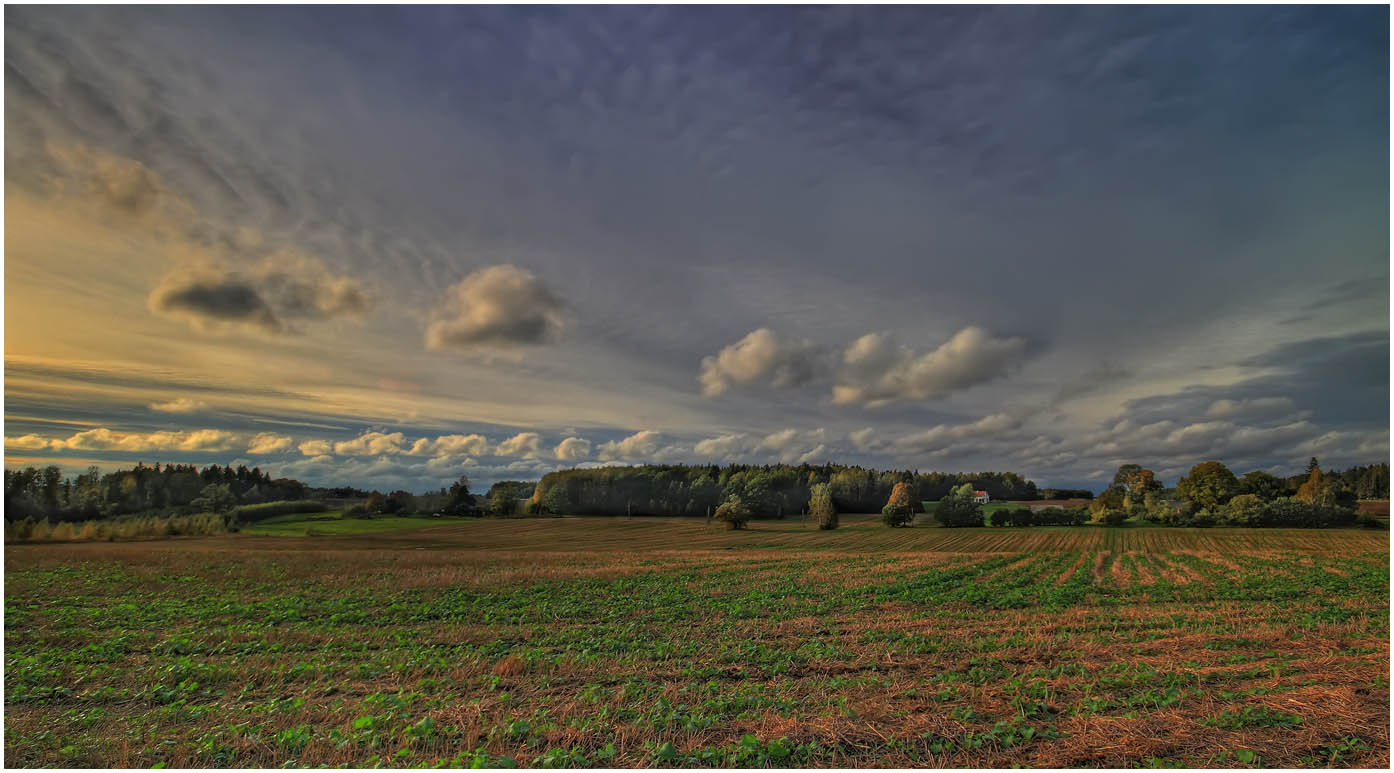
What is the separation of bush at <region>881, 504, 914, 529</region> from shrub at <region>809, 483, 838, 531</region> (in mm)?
6994

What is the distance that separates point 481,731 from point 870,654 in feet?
26.9

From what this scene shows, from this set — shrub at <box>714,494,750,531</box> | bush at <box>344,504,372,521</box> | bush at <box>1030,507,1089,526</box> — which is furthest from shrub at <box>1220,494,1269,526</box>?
bush at <box>344,504,372,521</box>

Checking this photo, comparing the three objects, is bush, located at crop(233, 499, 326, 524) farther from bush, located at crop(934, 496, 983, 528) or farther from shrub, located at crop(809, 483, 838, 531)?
bush, located at crop(934, 496, 983, 528)

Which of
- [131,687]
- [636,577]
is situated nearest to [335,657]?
[131,687]

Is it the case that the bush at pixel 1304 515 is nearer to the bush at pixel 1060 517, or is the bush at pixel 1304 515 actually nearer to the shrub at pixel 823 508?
the bush at pixel 1060 517

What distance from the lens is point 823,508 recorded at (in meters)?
80.5

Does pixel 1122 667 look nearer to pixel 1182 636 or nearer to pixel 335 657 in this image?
pixel 1182 636

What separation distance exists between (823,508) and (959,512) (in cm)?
1854

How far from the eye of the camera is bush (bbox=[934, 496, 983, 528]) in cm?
7925

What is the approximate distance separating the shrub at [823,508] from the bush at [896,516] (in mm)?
6994

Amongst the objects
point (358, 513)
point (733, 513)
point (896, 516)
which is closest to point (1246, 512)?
point (896, 516)

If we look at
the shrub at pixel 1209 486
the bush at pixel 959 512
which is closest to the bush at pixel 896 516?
the bush at pixel 959 512

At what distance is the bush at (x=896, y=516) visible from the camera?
80.6 m

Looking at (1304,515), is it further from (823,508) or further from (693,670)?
(693,670)
